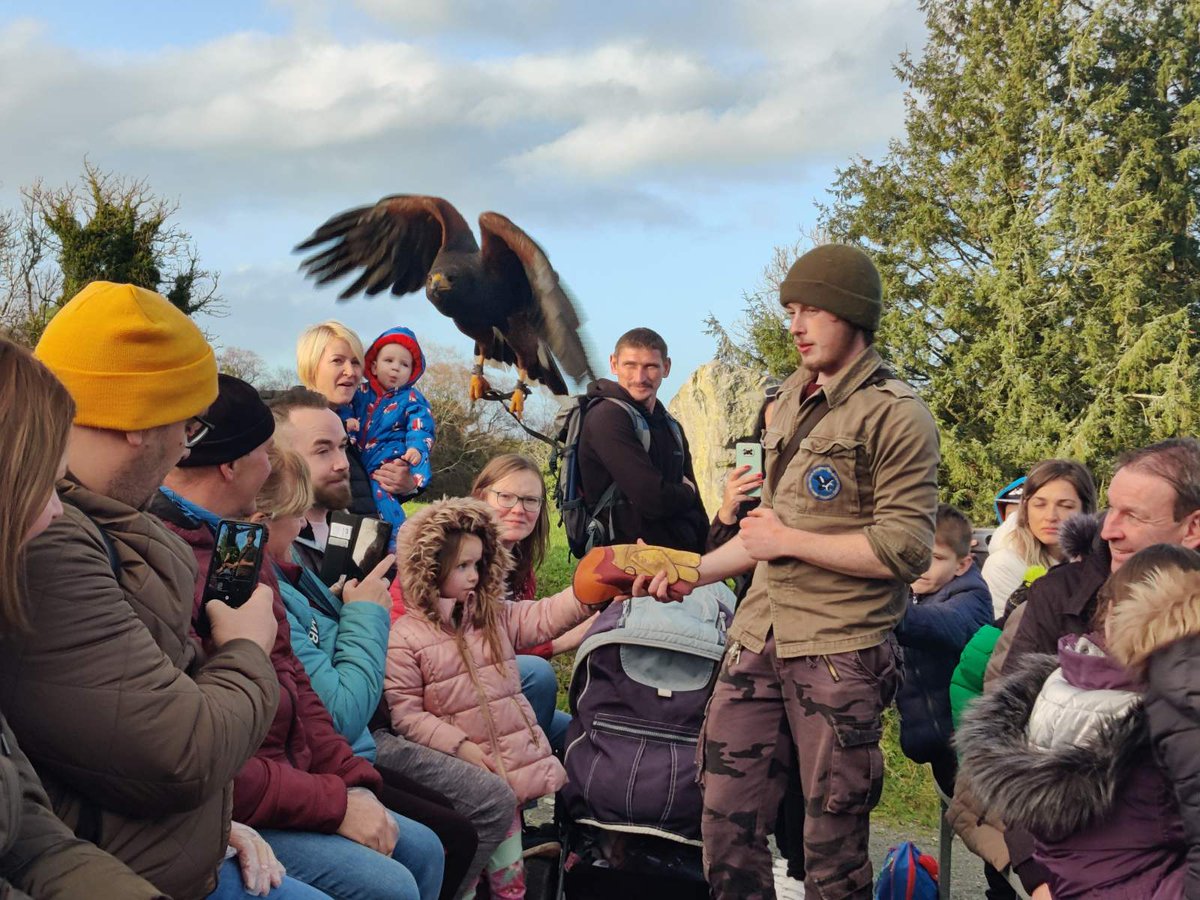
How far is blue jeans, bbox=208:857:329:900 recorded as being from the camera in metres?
2.11

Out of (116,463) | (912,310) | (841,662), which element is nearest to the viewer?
(116,463)

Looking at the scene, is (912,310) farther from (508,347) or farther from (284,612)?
(284,612)

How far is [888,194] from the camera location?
30.7m

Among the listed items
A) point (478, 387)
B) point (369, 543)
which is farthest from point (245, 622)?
point (478, 387)

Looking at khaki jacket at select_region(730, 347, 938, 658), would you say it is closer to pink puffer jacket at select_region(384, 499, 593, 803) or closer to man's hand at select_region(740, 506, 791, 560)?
man's hand at select_region(740, 506, 791, 560)

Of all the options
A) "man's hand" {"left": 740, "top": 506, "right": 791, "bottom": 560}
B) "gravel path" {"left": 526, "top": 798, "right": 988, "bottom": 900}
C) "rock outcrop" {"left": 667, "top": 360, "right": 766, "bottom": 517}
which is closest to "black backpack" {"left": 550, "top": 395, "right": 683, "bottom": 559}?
"gravel path" {"left": 526, "top": 798, "right": 988, "bottom": 900}

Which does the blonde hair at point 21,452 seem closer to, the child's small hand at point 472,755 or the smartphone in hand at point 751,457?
the child's small hand at point 472,755

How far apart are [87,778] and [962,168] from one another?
98.2 ft

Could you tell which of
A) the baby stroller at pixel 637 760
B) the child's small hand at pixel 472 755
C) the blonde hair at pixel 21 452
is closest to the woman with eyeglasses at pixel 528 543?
the baby stroller at pixel 637 760

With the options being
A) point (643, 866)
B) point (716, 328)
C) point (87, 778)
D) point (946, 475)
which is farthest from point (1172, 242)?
point (87, 778)

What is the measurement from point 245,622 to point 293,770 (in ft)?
1.97

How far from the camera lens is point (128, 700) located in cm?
169

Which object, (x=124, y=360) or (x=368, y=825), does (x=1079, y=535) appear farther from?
(x=124, y=360)

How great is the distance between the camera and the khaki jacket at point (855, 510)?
3.06 meters
